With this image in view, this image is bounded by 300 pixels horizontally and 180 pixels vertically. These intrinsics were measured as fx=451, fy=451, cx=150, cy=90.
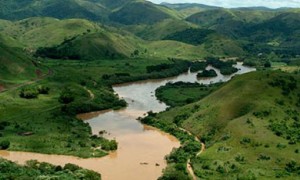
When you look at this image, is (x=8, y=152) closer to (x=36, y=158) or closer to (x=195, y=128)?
(x=36, y=158)

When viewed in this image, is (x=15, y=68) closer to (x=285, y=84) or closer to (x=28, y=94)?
(x=28, y=94)

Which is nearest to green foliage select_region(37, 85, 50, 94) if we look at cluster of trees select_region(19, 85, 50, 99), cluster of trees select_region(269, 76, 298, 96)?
cluster of trees select_region(19, 85, 50, 99)

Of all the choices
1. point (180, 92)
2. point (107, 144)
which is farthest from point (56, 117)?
point (180, 92)

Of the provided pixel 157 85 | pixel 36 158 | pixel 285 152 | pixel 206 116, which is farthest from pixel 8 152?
pixel 157 85

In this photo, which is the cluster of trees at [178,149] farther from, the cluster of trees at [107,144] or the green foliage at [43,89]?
the green foliage at [43,89]

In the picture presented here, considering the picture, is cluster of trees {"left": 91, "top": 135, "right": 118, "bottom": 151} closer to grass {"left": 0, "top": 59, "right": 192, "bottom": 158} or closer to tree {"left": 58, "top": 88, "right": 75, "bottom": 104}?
grass {"left": 0, "top": 59, "right": 192, "bottom": 158}

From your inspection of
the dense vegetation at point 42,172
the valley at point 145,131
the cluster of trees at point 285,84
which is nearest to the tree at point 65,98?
the valley at point 145,131
